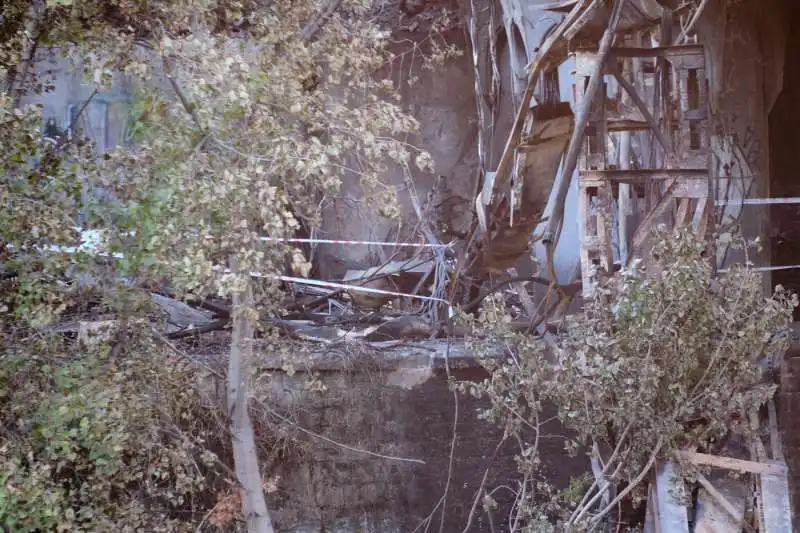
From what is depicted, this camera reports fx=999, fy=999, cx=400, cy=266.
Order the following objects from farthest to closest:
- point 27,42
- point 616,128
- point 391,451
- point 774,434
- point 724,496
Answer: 1. point 391,451
2. point 616,128
3. point 27,42
4. point 774,434
5. point 724,496

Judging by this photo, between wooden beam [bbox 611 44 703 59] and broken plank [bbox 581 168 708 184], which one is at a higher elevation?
wooden beam [bbox 611 44 703 59]

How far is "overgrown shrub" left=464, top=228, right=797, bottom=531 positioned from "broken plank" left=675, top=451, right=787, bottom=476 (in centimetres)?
10

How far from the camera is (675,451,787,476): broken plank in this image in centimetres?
630

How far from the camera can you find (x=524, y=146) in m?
8.38

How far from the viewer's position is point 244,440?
26.4ft

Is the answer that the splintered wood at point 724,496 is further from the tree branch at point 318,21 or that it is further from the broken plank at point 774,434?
the tree branch at point 318,21

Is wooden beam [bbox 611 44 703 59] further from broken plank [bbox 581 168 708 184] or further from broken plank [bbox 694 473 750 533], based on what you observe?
broken plank [bbox 694 473 750 533]

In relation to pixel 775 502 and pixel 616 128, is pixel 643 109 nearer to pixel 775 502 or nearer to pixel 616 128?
pixel 616 128

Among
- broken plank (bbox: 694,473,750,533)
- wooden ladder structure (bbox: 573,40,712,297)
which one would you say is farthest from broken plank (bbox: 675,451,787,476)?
wooden ladder structure (bbox: 573,40,712,297)

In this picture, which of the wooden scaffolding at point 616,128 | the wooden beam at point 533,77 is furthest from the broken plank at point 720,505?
the wooden beam at point 533,77

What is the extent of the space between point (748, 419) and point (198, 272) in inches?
148

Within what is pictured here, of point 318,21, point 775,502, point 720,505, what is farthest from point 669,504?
point 318,21

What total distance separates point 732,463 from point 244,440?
376cm

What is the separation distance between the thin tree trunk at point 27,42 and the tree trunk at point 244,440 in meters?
2.38
